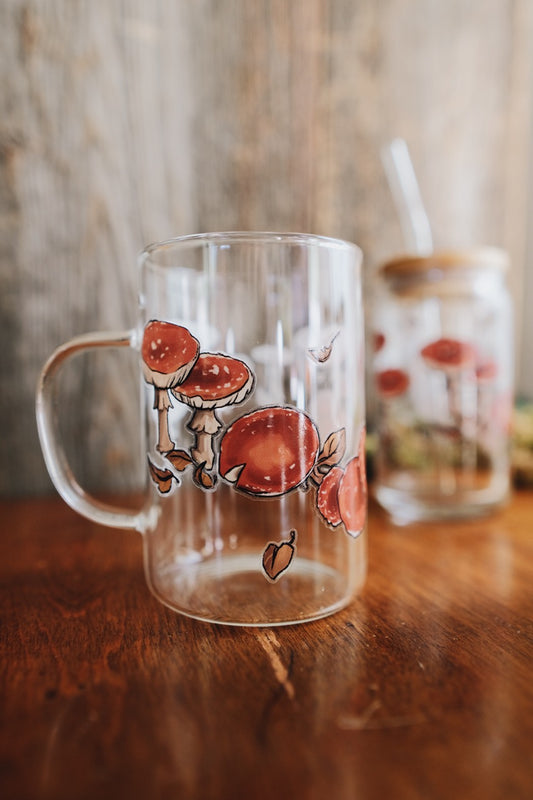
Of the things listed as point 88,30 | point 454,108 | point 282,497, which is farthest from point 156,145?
point 282,497

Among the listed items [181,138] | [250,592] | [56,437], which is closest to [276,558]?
[250,592]

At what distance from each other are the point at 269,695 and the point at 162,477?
6.6 inches

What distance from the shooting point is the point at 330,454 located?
0.41 metres

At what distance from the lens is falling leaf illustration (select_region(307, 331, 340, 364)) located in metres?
0.42

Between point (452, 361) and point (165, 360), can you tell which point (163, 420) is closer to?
point (165, 360)

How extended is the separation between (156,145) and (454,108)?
441 millimetres

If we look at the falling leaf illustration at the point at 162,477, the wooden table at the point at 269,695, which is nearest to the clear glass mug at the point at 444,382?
the wooden table at the point at 269,695

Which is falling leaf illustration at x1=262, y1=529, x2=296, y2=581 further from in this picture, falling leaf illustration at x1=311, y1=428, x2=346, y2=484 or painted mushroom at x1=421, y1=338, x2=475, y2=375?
painted mushroom at x1=421, y1=338, x2=475, y2=375

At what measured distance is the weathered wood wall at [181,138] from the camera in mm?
741

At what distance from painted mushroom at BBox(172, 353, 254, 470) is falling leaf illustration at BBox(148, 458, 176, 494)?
34 mm

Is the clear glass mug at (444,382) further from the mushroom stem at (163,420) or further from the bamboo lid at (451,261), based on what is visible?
the mushroom stem at (163,420)

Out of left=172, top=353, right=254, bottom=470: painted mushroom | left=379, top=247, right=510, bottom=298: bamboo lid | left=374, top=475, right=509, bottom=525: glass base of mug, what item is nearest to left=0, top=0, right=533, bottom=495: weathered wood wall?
left=379, top=247, right=510, bottom=298: bamboo lid

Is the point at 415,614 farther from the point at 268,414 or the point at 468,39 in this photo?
the point at 468,39

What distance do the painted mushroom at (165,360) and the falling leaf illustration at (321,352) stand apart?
0.07 m
